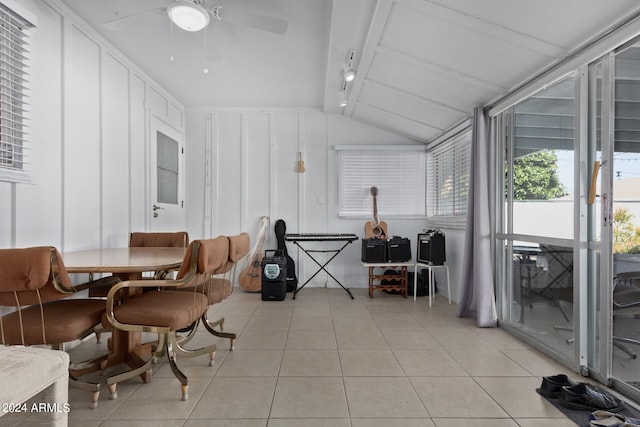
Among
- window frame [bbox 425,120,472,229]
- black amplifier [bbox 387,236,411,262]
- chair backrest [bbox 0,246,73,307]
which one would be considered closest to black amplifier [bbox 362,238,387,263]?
black amplifier [bbox 387,236,411,262]

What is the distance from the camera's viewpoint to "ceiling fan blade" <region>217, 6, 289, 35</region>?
90.6 inches

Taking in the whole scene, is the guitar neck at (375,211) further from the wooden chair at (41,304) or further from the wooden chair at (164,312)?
the wooden chair at (41,304)

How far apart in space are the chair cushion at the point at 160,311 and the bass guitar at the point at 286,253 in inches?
99.8

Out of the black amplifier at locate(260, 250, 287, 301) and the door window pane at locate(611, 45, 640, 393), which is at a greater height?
the door window pane at locate(611, 45, 640, 393)

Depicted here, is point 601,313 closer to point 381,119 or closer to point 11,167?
point 381,119

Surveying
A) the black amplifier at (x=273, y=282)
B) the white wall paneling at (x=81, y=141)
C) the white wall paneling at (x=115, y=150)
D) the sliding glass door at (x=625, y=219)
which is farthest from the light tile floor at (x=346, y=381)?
the white wall paneling at (x=115, y=150)

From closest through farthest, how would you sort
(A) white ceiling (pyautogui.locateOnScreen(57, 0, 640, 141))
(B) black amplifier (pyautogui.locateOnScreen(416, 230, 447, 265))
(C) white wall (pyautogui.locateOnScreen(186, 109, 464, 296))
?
(A) white ceiling (pyautogui.locateOnScreen(57, 0, 640, 141)) < (B) black amplifier (pyautogui.locateOnScreen(416, 230, 447, 265)) < (C) white wall (pyautogui.locateOnScreen(186, 109, 464, 296))

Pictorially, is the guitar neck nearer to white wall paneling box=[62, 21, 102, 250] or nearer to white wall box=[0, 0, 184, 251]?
white wall box=[0, 0, 184, 251]

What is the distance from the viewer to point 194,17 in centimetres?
216

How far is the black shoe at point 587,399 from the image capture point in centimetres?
185

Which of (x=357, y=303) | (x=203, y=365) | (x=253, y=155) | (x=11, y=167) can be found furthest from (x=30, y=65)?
(x=357, y=303)

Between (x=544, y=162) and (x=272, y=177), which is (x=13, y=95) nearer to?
(x=272, y=177)

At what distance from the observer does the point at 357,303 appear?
4.20m

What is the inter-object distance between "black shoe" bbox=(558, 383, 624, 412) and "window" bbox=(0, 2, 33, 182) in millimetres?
3555
